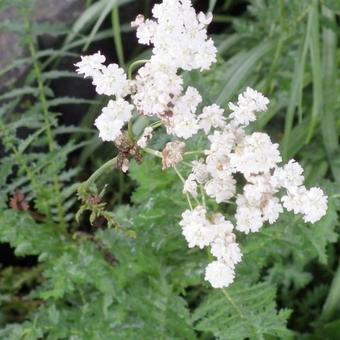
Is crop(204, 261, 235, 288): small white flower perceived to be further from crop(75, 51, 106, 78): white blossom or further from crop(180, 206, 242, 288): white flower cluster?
crop(75, 51, 106, 78): white blossom

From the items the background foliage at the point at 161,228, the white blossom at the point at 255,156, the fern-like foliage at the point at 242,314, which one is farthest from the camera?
the background foliage at the point at 161,228

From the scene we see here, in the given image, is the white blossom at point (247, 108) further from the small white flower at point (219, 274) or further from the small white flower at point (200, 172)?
the small white flower at point (219, 274)

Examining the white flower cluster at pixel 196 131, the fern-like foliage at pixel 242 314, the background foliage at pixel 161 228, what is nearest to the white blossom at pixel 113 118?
the white flower cluster at pixel 196 131

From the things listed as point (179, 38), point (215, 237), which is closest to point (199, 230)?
point (215, 237)

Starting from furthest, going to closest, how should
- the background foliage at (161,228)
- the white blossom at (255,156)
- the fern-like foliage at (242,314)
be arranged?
the background foliage at (161,228), the fern-like foliage at (242,314), the white blossom at (255,156)

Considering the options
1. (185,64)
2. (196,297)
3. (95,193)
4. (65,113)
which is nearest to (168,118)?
(185,64)

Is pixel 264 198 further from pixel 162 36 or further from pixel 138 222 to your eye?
pixel 138 222

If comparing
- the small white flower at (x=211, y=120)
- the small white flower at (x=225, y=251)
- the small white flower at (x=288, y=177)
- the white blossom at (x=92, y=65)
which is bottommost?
the small white flower at (x=225, y=251)

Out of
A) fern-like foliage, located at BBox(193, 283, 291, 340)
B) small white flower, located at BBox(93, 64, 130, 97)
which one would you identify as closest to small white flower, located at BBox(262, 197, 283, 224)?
small white flower, located at BBox(93, 64, 130, 97)
